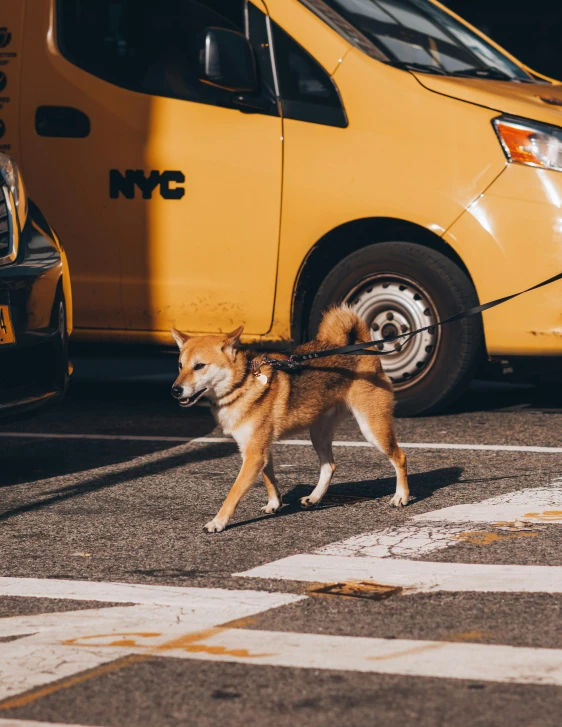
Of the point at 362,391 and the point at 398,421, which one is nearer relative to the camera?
the point at 362,391

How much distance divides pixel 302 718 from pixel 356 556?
5.65 ft

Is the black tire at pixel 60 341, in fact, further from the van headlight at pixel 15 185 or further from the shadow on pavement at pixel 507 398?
the shadow on pavement at pixel 507 398

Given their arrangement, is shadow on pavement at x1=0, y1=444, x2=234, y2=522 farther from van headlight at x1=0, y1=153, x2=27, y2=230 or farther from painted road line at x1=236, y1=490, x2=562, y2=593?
painted road line at x1=236, y1=490, x2=562, y2=593

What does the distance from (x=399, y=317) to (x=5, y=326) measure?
261cm

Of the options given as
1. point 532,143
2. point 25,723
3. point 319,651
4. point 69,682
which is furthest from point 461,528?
point 532,143

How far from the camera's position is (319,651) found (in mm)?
4008

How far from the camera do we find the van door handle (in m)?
8.55

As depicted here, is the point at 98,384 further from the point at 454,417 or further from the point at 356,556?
the point at 356,556

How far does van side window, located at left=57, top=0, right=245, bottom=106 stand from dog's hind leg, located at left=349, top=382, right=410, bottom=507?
9.26 ft

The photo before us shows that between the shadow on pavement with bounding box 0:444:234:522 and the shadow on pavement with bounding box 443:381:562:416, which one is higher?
the shadow on pavement with bounding box 0:444:234:522

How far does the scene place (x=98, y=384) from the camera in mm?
10344

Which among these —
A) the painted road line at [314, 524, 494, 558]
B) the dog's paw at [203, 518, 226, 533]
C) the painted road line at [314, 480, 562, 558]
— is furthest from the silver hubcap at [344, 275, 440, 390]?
the dog's paw at [203, 518, 226, 533]

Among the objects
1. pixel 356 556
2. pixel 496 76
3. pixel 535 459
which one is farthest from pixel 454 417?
pixel 356 556

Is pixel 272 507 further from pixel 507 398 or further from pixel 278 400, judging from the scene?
pixel 507 398
